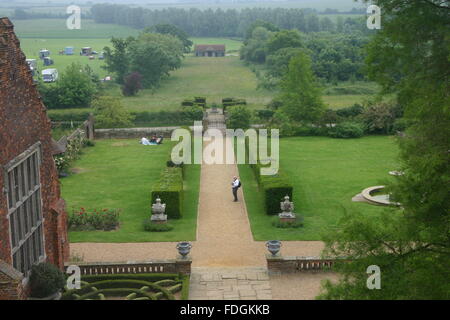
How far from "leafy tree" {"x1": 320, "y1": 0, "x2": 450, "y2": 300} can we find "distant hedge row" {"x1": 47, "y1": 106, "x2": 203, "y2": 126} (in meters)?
44.4

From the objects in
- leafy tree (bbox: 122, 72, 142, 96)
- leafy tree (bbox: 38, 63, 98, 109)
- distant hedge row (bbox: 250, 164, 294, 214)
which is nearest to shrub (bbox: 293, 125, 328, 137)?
distant hedge row (bbox: 250, 164, 294, 214)

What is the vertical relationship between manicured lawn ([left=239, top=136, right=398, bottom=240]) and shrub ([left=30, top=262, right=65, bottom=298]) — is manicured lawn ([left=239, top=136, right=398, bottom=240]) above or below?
below

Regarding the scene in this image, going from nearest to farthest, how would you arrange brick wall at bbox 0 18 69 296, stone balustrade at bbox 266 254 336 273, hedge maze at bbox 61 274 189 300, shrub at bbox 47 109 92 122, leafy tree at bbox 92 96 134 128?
brick wall at bbox 0 18 69 296
hedge maze at bbox 61 274 189 300
stone balustrade at bbox 266 254 336 273
leafy tree at bbox 92 96 134 128
shrub at bbox 47 109 92 122

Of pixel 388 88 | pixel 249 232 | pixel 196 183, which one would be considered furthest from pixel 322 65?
pixel 388 88

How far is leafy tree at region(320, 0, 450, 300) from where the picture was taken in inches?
485

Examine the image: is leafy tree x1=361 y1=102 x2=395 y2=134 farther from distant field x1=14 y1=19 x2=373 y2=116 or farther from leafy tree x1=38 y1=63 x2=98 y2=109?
leafy tree x1=38 y1=63 x2=98 y2=109

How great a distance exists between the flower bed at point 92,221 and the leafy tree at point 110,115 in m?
24.7

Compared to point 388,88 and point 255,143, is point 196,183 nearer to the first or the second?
point 255,143

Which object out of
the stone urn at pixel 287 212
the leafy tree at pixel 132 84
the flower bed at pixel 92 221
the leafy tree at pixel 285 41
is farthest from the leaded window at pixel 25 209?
the leafy tree at pixel 285 41

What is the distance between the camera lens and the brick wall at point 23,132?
17.0 m

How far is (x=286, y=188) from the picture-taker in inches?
1174

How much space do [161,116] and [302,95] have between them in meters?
14.2

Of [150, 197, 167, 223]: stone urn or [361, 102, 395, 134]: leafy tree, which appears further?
[361, 102, 395, 134]: leafy tree

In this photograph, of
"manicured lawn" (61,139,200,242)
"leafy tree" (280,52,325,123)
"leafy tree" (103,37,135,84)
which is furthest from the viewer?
"leafy tree" (103,37,135,84)
